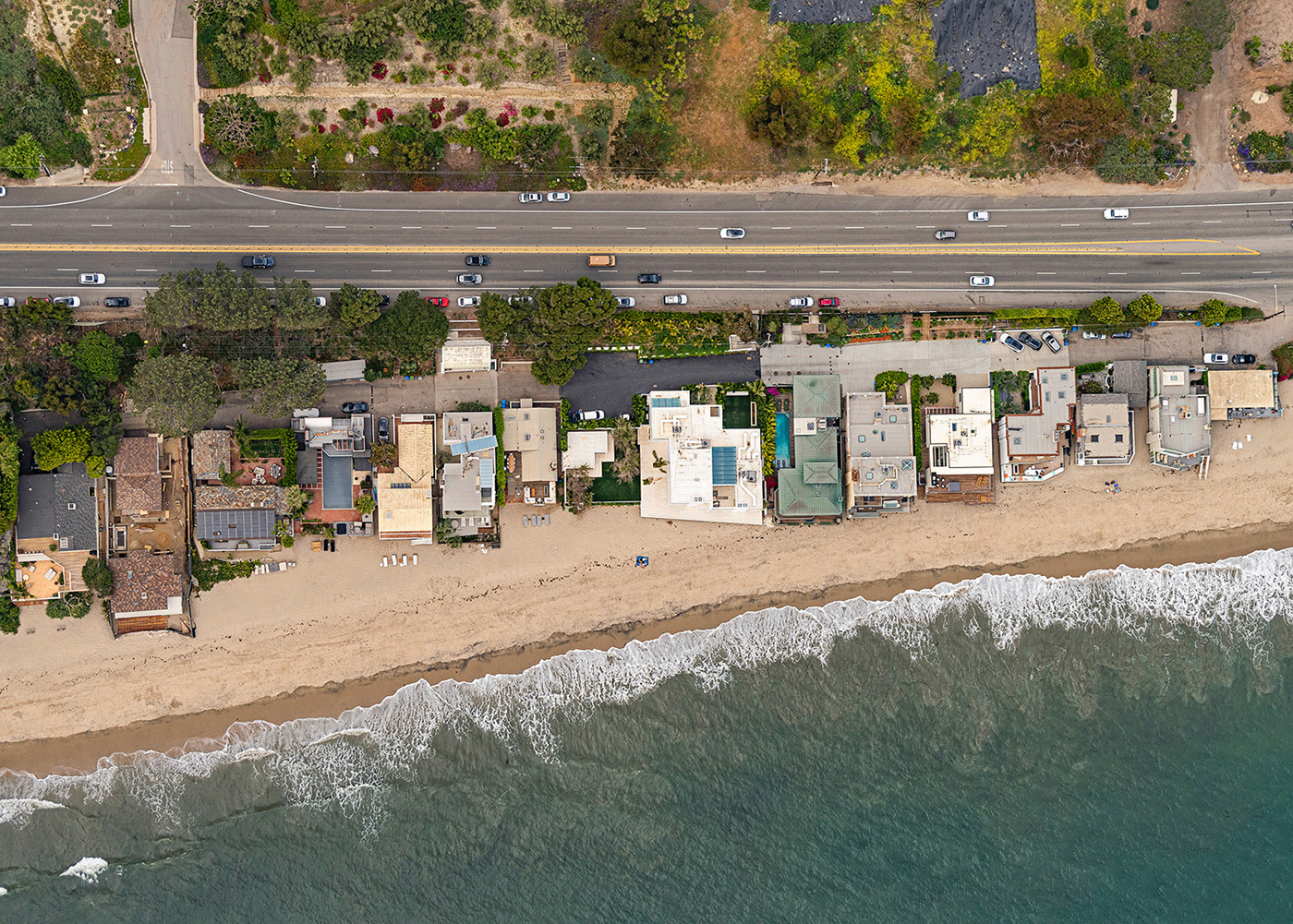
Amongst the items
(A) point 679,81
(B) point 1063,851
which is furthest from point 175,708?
(B) point 1063,851

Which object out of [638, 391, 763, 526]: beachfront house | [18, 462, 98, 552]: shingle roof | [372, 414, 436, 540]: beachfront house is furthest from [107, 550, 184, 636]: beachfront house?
[638, 391, 763, 526]: beachfront house

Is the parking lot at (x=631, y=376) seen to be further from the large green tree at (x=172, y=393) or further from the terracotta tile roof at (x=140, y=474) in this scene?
the terracotta tile roof at (x=140, y=474)

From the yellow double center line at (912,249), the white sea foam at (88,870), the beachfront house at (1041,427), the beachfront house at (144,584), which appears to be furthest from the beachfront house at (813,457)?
the white sea foam at (88,870)

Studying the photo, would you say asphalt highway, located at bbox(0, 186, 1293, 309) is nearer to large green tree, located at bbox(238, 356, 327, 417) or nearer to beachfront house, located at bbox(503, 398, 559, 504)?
large green tree, located at bbox(238, 356, 327, 417)

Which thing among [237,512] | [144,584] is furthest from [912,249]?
[144,584]

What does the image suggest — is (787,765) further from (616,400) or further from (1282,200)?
(1282,200)
